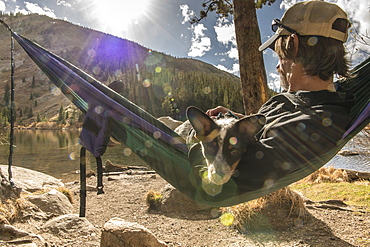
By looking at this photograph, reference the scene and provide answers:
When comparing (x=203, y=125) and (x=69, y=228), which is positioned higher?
(x=203, y=125)

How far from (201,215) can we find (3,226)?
3.59 m

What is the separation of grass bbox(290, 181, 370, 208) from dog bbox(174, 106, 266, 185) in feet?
19.7

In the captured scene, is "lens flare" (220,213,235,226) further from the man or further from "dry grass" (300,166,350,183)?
"dry grass" (300,166,350,183)

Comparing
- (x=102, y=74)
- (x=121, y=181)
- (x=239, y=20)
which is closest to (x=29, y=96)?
(x=102, y=74)

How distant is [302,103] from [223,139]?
1.38ft

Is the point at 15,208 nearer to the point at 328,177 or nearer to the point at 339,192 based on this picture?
the point at 339,192

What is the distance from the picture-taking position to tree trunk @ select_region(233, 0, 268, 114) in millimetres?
4344

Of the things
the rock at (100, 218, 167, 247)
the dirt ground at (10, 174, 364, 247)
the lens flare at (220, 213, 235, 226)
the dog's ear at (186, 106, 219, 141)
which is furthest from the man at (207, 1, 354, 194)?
the lens flare at (220, 213, 235, 226)

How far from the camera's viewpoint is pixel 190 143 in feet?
5.50

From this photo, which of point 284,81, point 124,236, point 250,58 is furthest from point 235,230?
point 284,81

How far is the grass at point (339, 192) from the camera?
6.27 m

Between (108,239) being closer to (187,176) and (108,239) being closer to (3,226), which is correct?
(3,226)

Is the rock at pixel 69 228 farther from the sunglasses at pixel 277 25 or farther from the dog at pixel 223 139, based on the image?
the sunglasses at pixel 277 25

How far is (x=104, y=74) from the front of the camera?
438 feet
